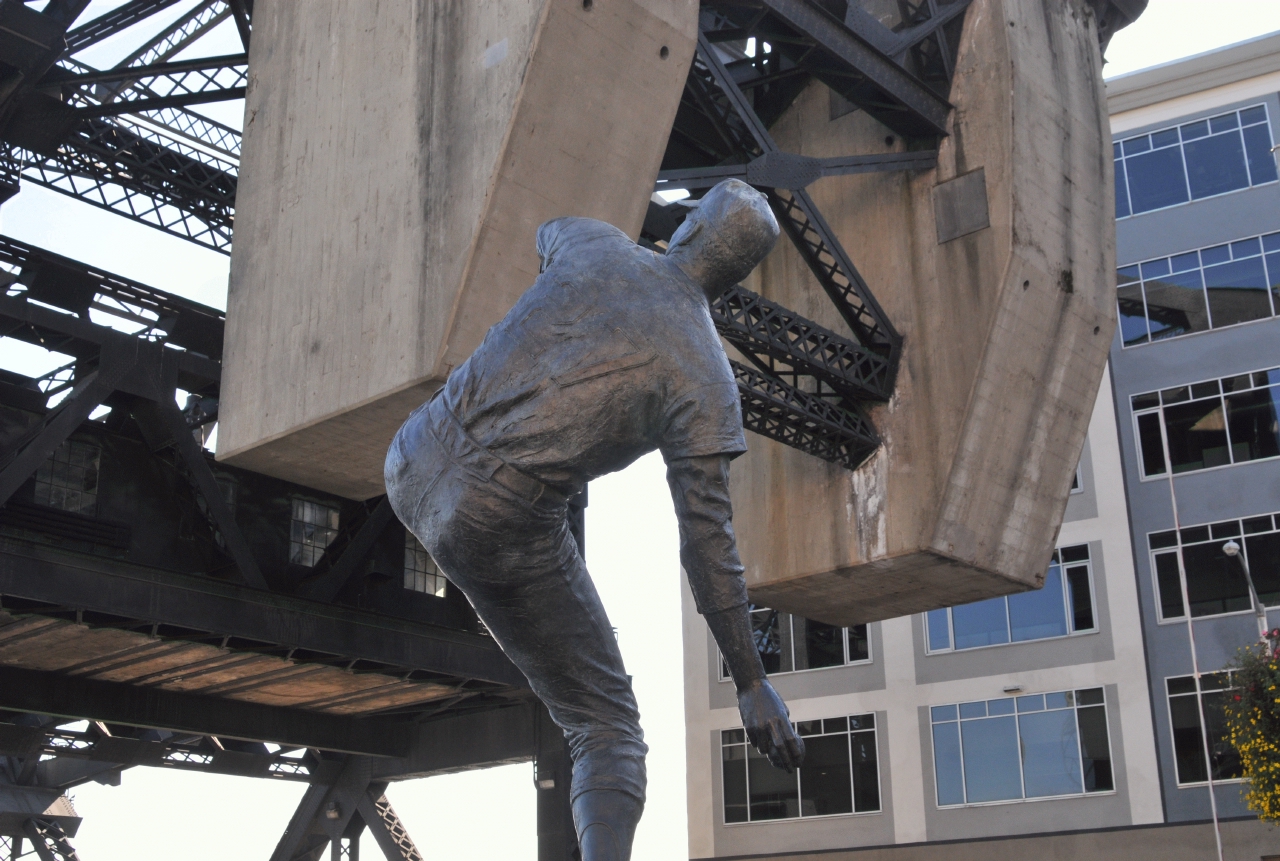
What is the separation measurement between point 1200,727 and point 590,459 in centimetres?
2878

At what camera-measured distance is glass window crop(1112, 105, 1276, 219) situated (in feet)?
112

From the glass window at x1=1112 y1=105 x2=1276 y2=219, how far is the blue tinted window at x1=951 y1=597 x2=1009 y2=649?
32.9ft

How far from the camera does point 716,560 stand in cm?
479

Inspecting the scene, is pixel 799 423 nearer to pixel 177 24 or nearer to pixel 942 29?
pixel 942 29

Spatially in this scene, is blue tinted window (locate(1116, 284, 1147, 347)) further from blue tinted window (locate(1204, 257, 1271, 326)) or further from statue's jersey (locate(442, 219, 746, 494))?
statue's jersey (locate(442, 219, 746, 494))

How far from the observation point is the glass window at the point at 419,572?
2114 cm

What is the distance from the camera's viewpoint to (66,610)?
631 inches

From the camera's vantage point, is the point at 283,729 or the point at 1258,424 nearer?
the point at 283,729

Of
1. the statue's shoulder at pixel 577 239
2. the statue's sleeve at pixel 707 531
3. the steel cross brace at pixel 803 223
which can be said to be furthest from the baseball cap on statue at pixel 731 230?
the steel cross brace at pixel 803 223

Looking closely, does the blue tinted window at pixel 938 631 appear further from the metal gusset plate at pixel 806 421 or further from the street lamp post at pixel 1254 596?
the metal gusset plate at pixel 806 421

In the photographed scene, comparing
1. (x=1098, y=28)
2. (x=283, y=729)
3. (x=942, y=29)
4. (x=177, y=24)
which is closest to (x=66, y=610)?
(x=283, y=729)

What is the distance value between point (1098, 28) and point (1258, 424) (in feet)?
56.1

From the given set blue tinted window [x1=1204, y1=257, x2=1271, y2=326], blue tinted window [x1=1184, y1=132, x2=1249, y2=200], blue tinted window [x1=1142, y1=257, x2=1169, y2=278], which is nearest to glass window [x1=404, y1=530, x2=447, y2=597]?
blue tinted window [x1=1204, y1=257, x2=1271, y2=326]

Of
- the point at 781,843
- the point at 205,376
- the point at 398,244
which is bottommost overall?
the point at 781,843
